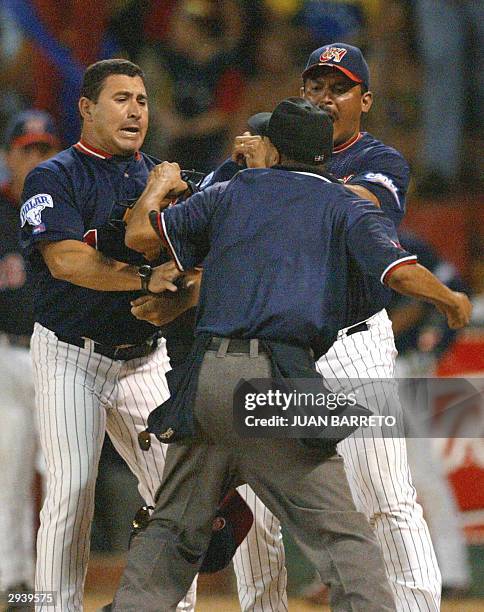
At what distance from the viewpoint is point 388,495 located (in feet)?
Result: 12.4

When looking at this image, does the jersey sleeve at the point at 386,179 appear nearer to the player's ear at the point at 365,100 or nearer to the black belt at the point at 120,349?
the player's ear at the point at 365,100

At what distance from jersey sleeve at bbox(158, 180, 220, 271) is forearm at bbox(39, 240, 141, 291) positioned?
421mm

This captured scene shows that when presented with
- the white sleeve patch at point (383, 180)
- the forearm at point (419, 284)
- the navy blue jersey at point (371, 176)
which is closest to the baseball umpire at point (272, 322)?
the forearm at point (419, 284)

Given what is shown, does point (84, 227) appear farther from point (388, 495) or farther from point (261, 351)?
point (388, 495)

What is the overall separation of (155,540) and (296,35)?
458cm

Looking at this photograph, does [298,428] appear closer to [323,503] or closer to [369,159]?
[323,503]


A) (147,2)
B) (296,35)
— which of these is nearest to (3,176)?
(147,2)

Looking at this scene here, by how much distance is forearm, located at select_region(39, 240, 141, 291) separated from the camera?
12.5ft

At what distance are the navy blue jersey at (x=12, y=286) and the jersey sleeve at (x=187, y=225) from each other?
7.71 ft

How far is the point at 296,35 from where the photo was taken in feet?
23.5

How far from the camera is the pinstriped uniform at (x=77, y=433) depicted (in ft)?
12.6

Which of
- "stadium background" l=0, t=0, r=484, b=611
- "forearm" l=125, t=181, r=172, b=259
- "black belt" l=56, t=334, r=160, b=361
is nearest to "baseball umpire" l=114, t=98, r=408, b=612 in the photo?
"forearm" l=125, t=181, r=172, b=259

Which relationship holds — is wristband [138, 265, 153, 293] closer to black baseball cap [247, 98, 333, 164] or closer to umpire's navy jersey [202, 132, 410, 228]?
Answer: umpire's navy jersey [202, 132, 410, 228]

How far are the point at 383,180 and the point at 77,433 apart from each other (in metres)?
1.30
